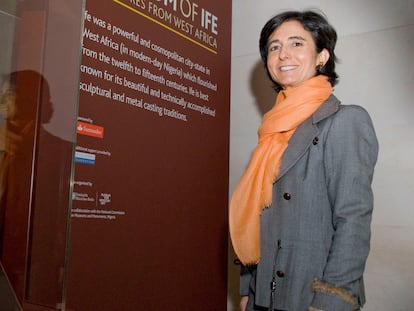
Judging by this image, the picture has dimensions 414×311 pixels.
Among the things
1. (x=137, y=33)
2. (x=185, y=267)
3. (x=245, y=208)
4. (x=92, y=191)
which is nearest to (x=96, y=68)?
(x=137, y=33)

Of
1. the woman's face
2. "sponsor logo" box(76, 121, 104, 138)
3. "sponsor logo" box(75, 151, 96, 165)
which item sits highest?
the woman's face

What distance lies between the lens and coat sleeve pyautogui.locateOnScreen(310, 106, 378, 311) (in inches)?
57.9

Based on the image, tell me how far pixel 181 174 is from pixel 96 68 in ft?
2.40

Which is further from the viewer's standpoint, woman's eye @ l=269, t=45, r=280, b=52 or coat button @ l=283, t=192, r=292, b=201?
woman's eye @ l=269, t=45, r=280, b=52

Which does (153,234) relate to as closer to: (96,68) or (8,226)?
(96,68)

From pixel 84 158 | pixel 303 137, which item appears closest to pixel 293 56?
pixel 303 137

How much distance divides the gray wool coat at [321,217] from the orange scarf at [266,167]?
0.04 meters

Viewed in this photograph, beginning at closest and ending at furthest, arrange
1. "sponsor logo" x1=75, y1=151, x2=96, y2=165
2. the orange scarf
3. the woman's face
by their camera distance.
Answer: the orange scarf < the woman's face < "sponsor logo" x1=75, y1=151, x2=96, y2=165

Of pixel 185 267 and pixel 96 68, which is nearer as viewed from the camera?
pixel 96 68

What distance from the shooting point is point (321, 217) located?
5.27 ft

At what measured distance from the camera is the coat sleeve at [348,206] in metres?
1.47

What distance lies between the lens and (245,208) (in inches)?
70.0

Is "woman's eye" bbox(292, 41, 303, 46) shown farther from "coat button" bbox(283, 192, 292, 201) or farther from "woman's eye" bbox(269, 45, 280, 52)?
"coat button" bbox(283, 192, 292, 201)

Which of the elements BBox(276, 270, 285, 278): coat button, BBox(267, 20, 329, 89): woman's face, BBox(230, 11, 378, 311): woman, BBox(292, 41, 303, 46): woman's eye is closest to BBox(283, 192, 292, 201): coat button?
BBox(230, 11, 378, 311): woman
